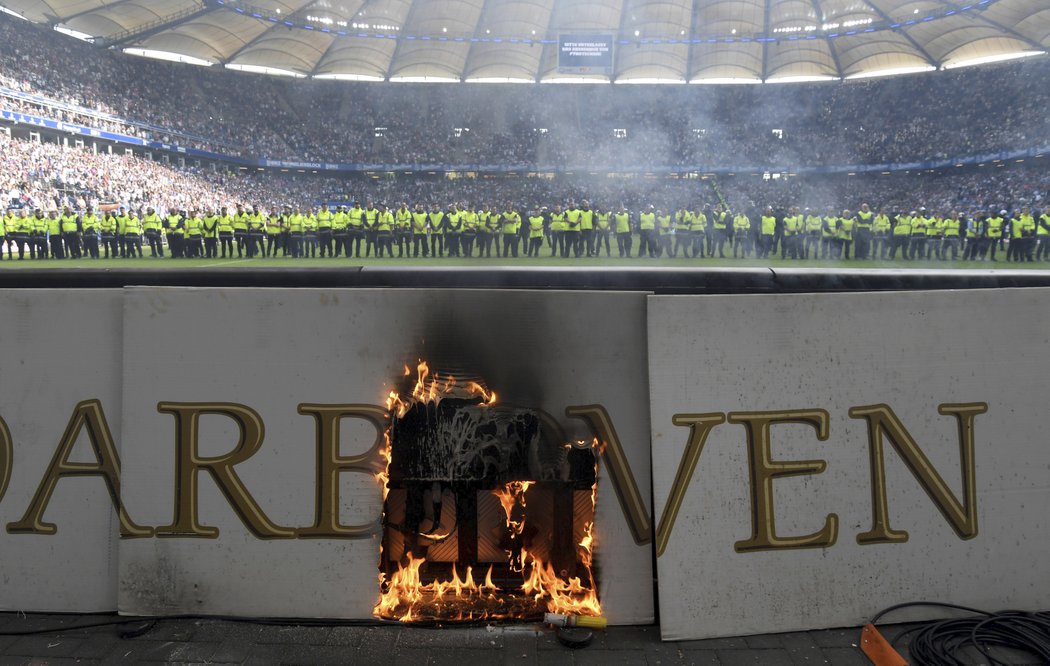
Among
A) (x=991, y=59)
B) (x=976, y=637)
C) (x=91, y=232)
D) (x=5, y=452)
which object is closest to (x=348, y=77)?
(x=91, y=232)

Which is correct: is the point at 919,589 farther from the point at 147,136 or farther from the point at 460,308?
the point at 147,136

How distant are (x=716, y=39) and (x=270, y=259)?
858 inches

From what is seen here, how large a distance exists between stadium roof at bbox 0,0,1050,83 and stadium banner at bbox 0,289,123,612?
27226 millimetres

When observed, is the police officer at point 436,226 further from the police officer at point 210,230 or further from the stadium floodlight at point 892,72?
the stadium floodlight at point 892,72

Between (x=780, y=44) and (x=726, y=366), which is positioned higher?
(x=780, y=44)

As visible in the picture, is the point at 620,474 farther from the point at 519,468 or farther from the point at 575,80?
the point at 575,80

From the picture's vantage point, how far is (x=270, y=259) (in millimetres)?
18219

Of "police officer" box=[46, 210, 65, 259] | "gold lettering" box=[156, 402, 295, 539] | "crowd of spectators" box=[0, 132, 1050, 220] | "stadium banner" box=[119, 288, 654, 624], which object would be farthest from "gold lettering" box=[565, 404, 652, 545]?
"crowd of spectators" box=[0, 132, 1050, 220]

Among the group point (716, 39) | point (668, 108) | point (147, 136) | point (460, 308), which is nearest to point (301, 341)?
point (460, 308)

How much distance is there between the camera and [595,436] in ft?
9.95

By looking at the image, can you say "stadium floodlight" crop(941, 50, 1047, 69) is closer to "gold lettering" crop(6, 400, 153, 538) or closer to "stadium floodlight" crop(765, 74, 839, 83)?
"stadium floodlight" crop(765, 74, 839, 83)

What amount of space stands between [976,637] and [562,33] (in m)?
28.0

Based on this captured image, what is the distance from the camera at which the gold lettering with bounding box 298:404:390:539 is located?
9.90 feet

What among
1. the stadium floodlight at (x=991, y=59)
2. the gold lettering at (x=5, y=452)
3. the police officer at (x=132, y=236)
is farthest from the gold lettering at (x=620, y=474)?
the stadium floodlight at (x=991, y=59)
